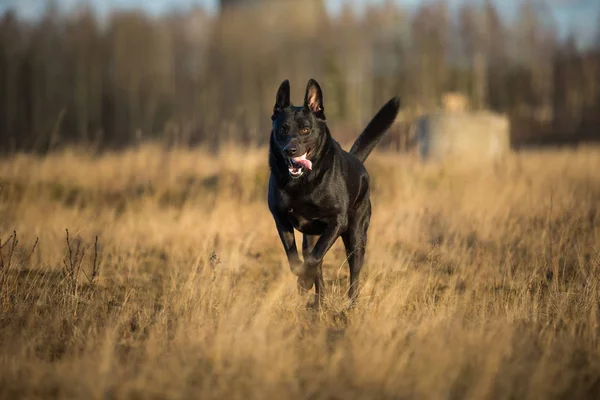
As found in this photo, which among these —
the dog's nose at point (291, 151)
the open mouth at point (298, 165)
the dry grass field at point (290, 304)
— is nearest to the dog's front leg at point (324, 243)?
the dry grass field at point (290, 304)

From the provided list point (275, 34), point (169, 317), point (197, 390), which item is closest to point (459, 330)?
point (197, 390)

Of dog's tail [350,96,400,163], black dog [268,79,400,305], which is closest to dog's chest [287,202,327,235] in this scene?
black dog [268,79,400,305]

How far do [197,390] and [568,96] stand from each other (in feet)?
131

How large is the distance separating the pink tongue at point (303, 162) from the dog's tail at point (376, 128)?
106cm

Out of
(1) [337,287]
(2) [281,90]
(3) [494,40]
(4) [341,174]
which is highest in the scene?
(3) [494,40]

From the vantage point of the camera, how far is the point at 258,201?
28.1 ft

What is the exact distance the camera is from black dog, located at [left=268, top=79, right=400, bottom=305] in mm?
4379

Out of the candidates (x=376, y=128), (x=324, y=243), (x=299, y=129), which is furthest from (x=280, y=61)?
(x=324, y=243)

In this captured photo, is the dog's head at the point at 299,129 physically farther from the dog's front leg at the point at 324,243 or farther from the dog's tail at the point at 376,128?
the dog's tail at the point at 376,128

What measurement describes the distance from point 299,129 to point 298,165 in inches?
11.3

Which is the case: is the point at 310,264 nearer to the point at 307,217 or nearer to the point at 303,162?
the point at 307,217

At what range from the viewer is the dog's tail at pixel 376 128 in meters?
5.34

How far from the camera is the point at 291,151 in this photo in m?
4.32

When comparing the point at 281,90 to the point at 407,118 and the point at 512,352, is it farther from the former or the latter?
the point at 407,118
